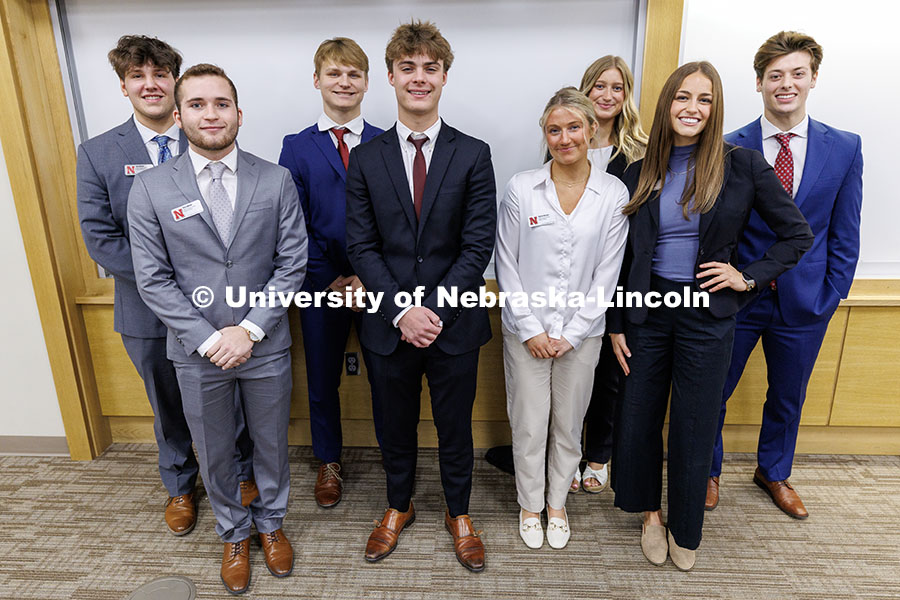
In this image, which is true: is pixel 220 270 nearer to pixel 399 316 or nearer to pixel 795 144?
pixel 399 316

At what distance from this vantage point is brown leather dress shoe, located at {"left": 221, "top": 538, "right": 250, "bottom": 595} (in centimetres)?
205

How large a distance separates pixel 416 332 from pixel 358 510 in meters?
1.05

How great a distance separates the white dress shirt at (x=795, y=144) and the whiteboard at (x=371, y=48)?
0.64m

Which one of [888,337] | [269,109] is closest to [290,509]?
Result: [269,109]

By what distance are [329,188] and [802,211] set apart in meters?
1.90

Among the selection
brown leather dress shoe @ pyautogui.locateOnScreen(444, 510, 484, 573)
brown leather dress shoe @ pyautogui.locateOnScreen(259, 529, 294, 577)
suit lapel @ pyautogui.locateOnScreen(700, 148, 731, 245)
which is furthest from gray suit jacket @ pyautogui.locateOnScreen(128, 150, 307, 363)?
suit lapel @ pyautogui.locateOnScreen(700, 148, 731, 245)

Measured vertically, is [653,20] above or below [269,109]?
above

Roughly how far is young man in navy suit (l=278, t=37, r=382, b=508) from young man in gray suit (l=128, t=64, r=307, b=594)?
309mm

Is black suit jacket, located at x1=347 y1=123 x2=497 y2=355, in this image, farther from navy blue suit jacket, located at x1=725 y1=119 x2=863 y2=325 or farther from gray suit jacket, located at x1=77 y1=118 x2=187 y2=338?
navy blue suit jacket, located at x1=725 y1=119 x2=863 y2=325

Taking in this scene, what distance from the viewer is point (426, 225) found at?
76.7 inches

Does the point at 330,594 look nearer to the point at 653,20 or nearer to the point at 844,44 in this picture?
the point at 653,20

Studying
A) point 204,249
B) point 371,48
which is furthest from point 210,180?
point 371,48

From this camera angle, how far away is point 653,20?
2.45 m

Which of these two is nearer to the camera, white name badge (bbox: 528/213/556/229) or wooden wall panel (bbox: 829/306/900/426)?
A: white name badge (bbox: 528/213/556/229)
